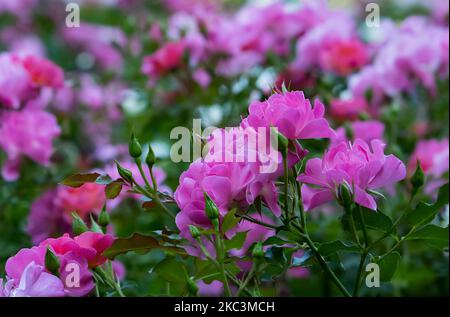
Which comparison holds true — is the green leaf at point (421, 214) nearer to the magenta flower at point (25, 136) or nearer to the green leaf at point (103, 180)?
the green leaf at point (103, 180)

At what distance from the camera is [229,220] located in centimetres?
83

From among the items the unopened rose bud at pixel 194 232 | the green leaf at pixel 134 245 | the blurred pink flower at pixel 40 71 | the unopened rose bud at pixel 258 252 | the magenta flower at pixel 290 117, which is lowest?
the unopened rose bud at pixel 258 252

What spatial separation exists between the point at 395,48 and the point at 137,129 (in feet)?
2.10

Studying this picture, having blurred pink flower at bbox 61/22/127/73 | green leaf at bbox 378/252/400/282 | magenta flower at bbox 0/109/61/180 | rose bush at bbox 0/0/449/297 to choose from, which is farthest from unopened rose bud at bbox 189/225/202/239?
blurred pink flower at bbox 61/22/127/73

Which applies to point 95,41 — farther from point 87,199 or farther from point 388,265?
point 388,265

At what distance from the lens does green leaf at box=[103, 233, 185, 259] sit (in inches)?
34.2

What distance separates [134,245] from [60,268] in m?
0.09

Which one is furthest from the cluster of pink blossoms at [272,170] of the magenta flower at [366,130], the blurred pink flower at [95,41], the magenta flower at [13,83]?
the blurred pink flower at [95,41]

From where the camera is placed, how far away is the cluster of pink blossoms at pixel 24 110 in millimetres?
1402

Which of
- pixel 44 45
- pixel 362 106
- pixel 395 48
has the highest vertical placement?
pixel 44 45

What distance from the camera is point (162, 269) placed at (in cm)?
95

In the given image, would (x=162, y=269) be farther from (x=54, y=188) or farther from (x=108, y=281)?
(x=54, y=188)

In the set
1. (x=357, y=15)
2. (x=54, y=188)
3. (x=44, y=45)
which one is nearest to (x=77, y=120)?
(x=54, y=188)
